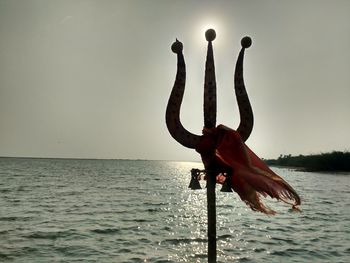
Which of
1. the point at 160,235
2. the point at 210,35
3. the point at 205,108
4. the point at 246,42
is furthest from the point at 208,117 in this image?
the point at 160,235

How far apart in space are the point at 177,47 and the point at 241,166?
189 cm

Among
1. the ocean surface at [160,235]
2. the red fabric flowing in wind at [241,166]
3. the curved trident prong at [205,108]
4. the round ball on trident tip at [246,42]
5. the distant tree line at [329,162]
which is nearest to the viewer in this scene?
the red fabric flowing in wind at [241,166]

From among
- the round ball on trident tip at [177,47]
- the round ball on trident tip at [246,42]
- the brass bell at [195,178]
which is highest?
the round ball on trident tip at [246,42]

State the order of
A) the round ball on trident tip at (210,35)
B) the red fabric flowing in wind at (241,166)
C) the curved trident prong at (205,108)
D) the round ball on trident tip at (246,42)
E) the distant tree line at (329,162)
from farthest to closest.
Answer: the distant tree line at (329,162) → the round ball on trident tip at (246,42) → the round ball on trident tip at (210,35) → the curved trident prong at (205,108) → the red fabric flowing in wind at (241,166)

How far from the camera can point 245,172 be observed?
5.13m

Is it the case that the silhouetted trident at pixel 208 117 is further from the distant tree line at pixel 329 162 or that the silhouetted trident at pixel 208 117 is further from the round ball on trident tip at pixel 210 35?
the distant tree line at pixel 329 162

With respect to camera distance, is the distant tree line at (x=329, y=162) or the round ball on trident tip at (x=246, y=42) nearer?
the round ball on trident tip at (x=246, y=42)

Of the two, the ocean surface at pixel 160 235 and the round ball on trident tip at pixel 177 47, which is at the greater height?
the round ball on trident tip at pixel 177 47

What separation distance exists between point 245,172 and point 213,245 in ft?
3.96

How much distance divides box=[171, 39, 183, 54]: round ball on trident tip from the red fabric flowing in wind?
1.18 metres

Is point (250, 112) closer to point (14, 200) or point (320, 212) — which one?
point (320, 212)

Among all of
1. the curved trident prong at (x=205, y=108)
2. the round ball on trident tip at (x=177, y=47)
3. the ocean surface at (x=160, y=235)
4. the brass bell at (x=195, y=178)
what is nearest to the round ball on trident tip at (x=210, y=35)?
the curved trident prong at (x=205, y=108)

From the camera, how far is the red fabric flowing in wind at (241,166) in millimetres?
5051

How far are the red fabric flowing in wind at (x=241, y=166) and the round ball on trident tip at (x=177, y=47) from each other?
118 centimetres
